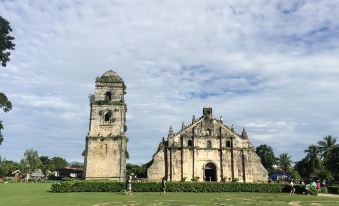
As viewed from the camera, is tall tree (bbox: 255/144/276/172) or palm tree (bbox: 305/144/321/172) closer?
palm tree (bbox: 305/144/321/172)

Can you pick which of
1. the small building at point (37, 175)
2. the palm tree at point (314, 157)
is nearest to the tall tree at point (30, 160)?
the small building at point (37, 175)

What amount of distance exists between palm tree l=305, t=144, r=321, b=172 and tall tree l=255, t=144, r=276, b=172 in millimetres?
21024

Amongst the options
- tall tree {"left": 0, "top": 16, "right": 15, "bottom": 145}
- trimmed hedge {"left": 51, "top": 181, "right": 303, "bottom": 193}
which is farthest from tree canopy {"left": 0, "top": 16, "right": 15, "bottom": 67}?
trimmed hedge {"left": 51, "top": 181, "right": 303, "bottom": 193}

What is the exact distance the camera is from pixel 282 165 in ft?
327

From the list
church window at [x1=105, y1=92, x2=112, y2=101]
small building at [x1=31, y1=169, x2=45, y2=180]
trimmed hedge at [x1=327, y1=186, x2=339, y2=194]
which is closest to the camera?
trimmed hedge at [x1=327, y1=186, x2=339, y2=194]

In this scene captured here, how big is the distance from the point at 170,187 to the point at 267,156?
208ft

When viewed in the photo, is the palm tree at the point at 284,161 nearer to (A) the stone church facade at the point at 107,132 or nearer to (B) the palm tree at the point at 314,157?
(B) the palm tree at the point at 314,157

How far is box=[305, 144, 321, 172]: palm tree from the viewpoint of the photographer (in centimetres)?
7212

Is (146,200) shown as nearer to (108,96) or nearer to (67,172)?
(108,96)

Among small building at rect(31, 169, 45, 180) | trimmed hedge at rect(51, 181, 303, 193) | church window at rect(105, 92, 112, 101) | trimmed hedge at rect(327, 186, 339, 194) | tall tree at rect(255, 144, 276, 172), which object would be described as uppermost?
church window at rect(105, 92, 112, 101)

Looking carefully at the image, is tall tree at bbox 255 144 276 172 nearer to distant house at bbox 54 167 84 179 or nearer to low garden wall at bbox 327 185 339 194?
distant house at bbox 54 167 84 179

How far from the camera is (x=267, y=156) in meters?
95.1

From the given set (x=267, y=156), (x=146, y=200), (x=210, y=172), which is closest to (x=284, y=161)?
(x=267, y=156)

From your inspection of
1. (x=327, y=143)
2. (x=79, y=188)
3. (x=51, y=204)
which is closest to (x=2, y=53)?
(x=51, y=204)
